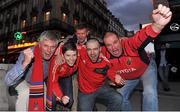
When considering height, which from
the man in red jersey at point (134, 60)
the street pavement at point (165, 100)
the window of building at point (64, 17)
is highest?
the window of building at point (64, 17)

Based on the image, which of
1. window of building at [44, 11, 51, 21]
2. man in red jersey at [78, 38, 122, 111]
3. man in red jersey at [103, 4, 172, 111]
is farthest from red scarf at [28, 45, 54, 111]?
window of building at [44, 11, 51, 21]

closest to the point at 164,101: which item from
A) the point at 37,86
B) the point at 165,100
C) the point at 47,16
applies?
the point at 165,100

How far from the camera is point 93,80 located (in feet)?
→ 14.6

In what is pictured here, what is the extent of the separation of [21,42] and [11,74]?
37.6 meters

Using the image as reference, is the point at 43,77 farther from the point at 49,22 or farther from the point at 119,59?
the point at 49,22

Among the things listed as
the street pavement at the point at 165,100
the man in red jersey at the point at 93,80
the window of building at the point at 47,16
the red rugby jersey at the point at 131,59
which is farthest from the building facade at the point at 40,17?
the red rugby jersey at the point at 131,59

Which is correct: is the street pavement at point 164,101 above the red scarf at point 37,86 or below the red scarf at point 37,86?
below

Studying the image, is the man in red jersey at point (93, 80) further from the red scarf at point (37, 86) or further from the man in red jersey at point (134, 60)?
the red scarf at point (37, 86)

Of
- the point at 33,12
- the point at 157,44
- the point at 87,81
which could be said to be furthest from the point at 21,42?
the point at 87,81

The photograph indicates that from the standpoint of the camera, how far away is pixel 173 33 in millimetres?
11094

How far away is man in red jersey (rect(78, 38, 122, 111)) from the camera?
4.41m

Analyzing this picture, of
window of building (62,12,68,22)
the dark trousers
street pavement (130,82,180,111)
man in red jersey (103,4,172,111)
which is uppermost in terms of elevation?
window of building (62,12,68,22)

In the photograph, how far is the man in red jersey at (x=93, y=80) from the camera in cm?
441

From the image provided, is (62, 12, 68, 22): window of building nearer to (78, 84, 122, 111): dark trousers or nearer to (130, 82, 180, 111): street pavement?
(130, 82, 180, 111): street pavement
